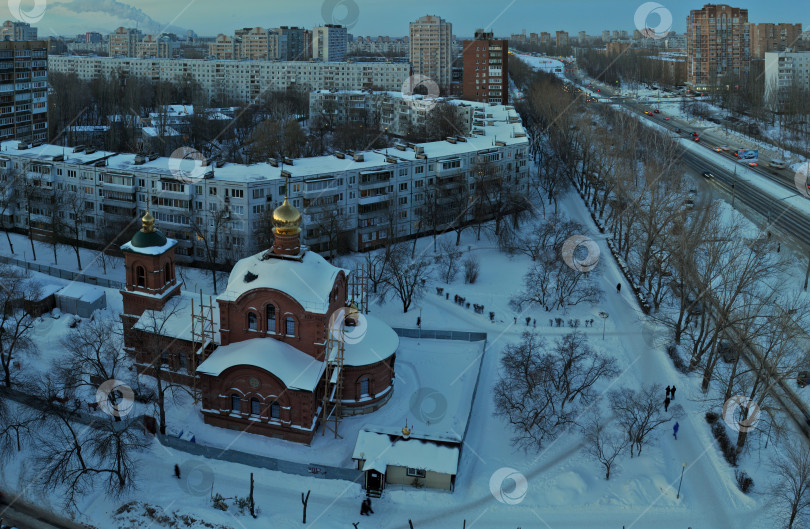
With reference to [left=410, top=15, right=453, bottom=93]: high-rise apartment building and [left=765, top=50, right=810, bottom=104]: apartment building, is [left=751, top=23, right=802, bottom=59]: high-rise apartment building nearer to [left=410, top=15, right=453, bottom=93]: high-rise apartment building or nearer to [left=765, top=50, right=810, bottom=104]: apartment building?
[left=765, top=50, right=810, bottom=104]: apartment building

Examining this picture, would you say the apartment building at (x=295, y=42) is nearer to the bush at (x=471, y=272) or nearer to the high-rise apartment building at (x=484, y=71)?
the high-rise apartment building at (x=484, y=71)

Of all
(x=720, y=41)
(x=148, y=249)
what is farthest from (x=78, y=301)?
(x=720, y=41)

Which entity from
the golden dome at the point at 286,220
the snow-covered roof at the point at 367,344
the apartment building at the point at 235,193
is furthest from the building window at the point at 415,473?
the apartment building at the point at 235,193

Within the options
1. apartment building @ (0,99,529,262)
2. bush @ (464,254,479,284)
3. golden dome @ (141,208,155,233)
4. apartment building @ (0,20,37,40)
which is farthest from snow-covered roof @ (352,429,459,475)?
apartment building @ (0,20,37,40)

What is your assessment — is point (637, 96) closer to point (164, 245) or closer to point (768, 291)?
point (768, 291)

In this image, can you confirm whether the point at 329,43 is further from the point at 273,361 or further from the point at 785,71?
the point at 273,361

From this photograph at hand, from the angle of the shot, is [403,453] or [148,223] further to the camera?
[148,223]
